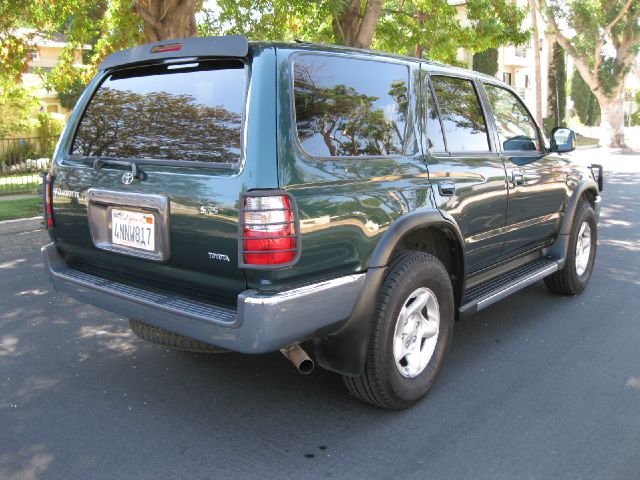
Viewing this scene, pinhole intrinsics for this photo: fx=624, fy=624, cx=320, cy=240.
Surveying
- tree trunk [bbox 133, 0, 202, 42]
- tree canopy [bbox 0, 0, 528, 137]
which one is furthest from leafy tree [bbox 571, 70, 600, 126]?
tree trunk [bbox 133, 0, 202, 42]

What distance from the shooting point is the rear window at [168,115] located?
3.03 metres

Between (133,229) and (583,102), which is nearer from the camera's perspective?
(133,229)

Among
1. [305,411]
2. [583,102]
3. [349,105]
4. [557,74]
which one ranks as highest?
[557,74]

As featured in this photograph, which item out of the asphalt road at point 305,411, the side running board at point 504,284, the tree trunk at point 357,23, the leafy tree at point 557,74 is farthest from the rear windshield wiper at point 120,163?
the leafy tree at point 557,74

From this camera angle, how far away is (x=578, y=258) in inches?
228

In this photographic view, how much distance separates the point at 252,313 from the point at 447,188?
1608mm

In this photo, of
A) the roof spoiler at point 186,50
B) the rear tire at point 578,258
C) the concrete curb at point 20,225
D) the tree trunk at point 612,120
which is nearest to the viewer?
the roof spoiler at point 186,50

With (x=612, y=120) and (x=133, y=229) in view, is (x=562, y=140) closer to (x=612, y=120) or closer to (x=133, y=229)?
(x=133, y=229)

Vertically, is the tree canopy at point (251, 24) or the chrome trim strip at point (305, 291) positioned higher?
the tree canopy at point (251, 24)

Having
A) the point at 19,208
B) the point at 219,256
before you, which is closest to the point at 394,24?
the point at 19,208

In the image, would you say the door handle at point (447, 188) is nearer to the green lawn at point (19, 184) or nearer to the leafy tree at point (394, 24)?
the leafy tree at point (394, 24)

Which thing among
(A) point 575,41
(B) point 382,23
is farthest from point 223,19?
(A) point 575,41

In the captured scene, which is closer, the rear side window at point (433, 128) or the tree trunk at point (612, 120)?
the rear side window at point (433, 128)

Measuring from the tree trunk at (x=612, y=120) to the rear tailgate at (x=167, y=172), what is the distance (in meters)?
29.8
